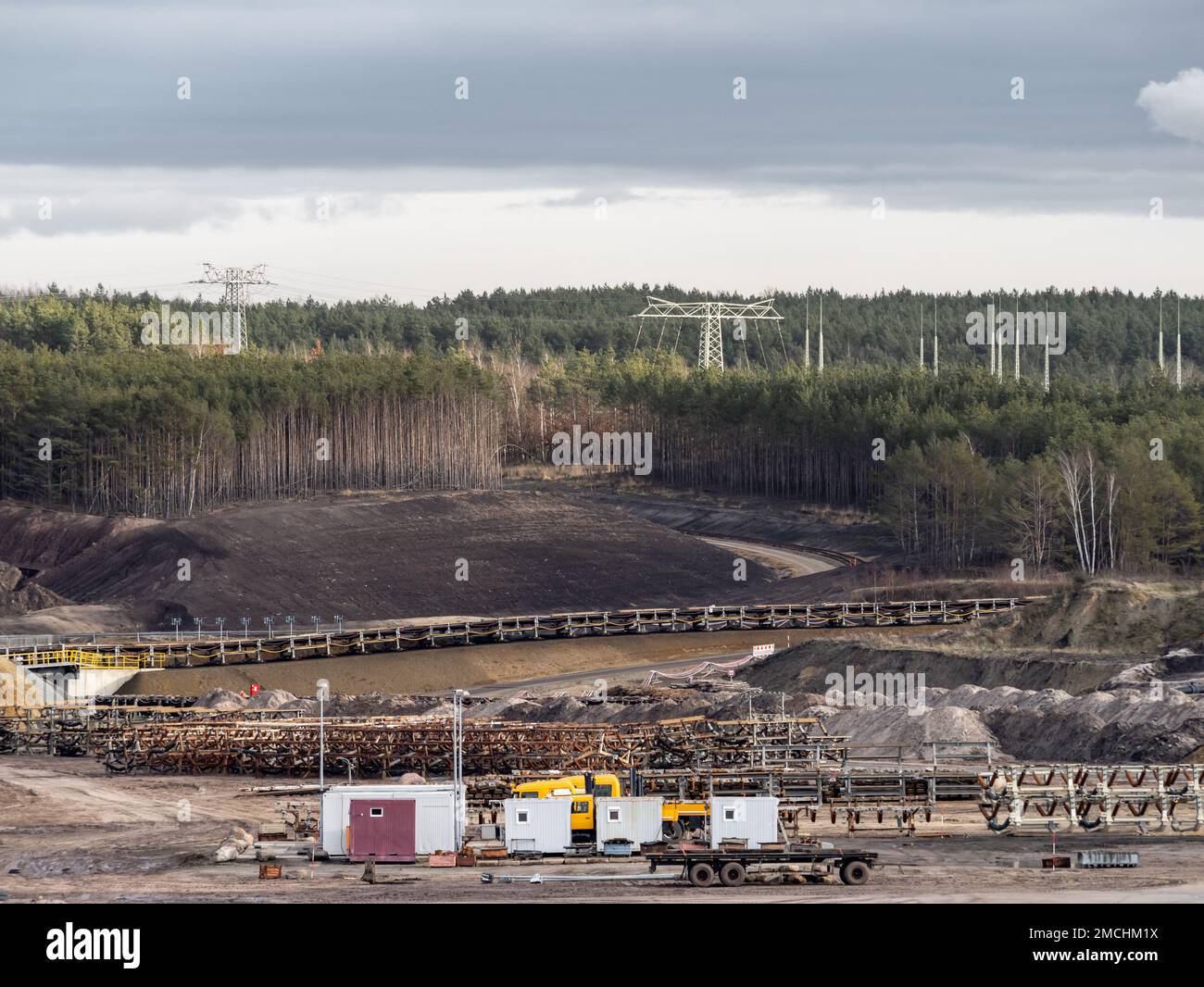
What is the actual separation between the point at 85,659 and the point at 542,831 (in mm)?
39267

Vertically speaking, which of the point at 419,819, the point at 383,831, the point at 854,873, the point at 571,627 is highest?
the point at 571,627

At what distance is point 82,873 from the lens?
39688 millimetres

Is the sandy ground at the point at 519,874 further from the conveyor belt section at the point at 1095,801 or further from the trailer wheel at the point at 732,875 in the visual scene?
the conveyor belt section at the point at 1095,801

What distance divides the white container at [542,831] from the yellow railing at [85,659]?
3743 centimetres

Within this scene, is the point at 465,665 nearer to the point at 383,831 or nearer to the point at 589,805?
the point at 589,805

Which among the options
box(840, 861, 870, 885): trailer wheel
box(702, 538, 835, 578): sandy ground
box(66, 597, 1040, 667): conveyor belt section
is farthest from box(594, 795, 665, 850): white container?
box(702, 538, 835, 578): sandy ground

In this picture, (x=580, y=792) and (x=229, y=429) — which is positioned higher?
(x=229, y=429)

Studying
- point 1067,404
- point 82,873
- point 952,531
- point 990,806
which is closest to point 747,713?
point 990,806

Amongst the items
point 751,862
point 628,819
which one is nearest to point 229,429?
point 628,819

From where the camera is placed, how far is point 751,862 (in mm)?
36719

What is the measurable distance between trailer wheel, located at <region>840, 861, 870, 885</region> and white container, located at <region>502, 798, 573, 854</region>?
6.78 m

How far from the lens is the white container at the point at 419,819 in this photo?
40.3m
